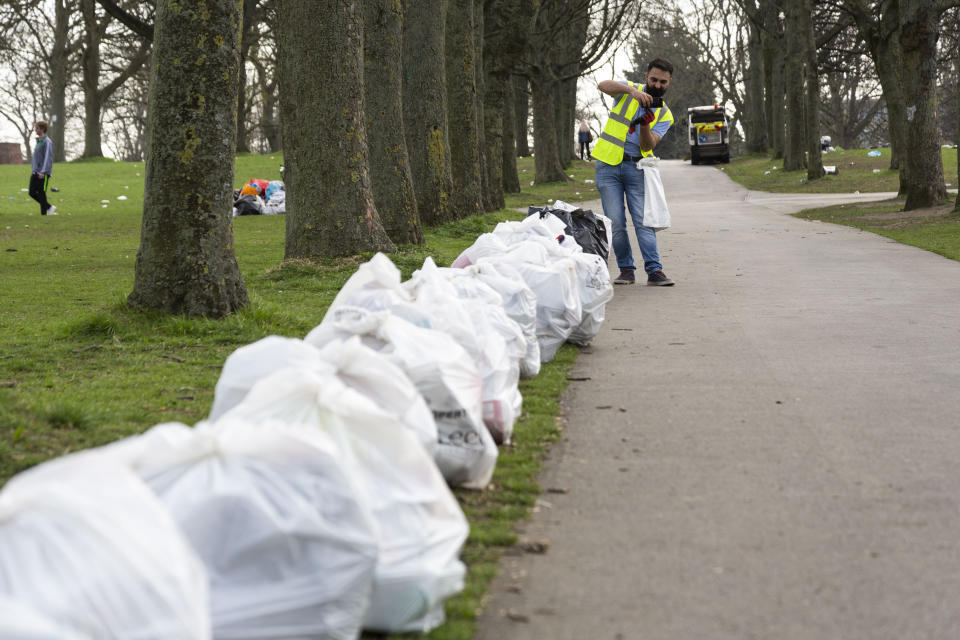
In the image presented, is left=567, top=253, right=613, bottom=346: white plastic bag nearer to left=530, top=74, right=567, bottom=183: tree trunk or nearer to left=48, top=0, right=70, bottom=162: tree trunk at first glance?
left=530, top=74, right=567, bottom=183: tree trunk

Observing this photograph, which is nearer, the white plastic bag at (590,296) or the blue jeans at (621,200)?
the white plastic bag at (590,296)

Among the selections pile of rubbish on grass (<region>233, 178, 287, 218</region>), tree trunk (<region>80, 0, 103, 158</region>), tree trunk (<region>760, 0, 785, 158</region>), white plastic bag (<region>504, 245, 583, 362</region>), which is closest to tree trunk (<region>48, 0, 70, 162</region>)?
tree trunk (<region>80, 0, 103, 158</region>)

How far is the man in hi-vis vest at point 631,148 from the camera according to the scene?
1015cm

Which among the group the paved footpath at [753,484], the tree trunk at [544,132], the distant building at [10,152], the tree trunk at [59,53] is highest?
the tree trunk at [59,53]

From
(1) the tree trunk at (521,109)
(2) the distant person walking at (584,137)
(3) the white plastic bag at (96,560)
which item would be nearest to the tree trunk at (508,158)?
(1) the tree trunk at (521,109)

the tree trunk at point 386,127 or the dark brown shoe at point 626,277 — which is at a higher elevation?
the tree trunk at point 386,127

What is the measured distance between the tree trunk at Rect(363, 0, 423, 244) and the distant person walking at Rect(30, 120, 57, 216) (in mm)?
11257

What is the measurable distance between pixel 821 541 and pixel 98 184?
107ft

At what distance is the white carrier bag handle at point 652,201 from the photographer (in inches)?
403

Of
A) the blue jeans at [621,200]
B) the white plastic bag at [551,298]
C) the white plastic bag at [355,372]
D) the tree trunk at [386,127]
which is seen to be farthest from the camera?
the tree trunk at [386,127]

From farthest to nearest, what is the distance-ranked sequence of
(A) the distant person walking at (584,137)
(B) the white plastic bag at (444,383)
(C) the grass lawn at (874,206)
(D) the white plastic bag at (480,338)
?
(A) the distant person walking at (584,137), (C) the grass lawn at (874,206), (D) the white plastic bag at (480,338), (B) the white plastic bag at (444,383)

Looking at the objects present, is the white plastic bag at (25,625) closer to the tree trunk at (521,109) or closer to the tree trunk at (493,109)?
the tree trunk at (493,109)

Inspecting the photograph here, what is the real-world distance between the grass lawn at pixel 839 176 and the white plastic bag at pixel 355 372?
1002 inches

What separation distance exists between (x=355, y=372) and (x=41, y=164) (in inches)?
819
